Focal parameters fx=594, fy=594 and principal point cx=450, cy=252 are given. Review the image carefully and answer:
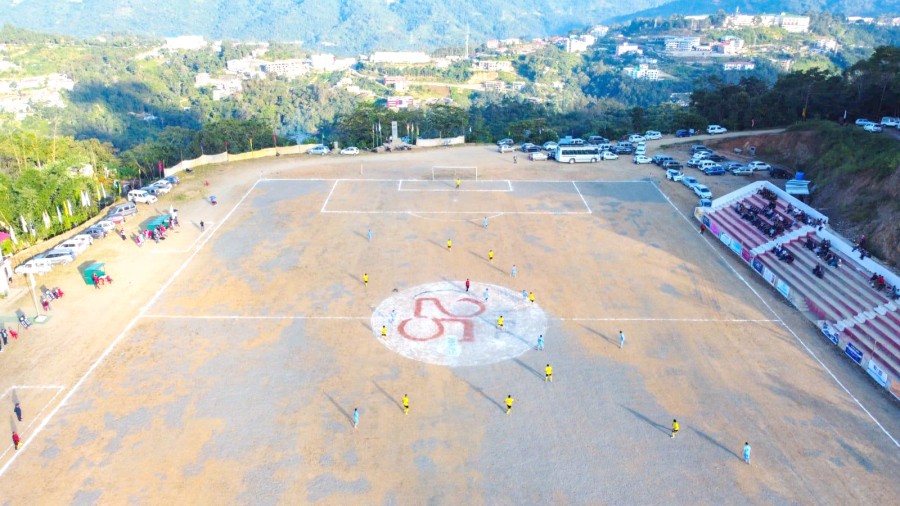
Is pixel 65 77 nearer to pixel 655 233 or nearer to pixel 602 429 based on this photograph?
pixel 655 233

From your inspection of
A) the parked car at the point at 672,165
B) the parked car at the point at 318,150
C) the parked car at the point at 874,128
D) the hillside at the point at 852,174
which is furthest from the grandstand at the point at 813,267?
the parked car at the point at 318,150

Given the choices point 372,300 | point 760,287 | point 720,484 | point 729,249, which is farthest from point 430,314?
point 729,249

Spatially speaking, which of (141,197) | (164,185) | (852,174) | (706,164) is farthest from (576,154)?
(141,197)

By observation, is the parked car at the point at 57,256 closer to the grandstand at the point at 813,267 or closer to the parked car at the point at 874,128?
the grandstand at the point at 813,267

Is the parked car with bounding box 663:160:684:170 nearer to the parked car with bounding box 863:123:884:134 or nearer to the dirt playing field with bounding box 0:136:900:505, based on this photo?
the parked car with bounding box 863:123:884:134

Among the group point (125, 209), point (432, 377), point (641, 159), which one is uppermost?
point (641, 159)

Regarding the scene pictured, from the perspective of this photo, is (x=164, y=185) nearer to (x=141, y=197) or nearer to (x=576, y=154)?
(x=141, y=197)
